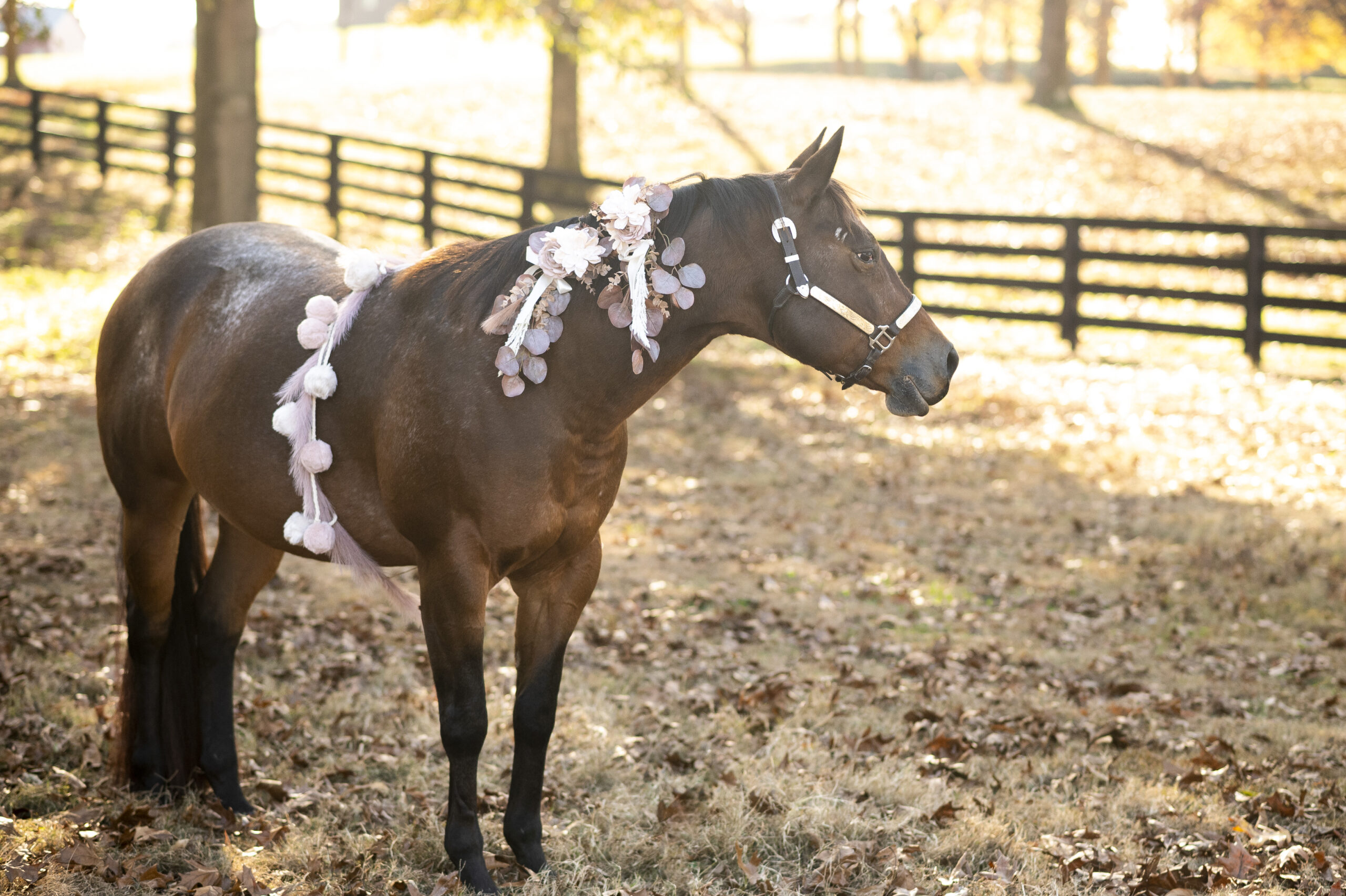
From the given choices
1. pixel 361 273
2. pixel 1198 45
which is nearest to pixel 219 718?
pixel 361 273

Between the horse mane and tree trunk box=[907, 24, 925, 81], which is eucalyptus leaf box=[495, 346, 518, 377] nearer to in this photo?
the horse mane

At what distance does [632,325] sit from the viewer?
319cm

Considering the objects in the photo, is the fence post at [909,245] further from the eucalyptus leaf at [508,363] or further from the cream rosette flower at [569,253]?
the eucalyptus leaf at [508,363]

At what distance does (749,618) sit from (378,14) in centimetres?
8635

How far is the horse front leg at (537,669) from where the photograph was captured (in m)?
3.64

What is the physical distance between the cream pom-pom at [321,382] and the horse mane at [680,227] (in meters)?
0.41

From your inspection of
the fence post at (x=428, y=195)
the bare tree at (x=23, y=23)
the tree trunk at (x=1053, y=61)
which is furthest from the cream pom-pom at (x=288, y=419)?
the tree trunk at (x=1053, y=61)

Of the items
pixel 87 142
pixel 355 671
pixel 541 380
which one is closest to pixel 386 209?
pixel 87 142

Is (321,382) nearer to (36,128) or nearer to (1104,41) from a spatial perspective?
(36,128)

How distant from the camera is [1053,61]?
2331 cm

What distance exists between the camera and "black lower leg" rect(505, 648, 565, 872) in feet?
12.1

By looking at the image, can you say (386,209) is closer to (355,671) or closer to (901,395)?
(355,671)

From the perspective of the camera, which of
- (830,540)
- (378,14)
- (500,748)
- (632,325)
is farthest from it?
(378,14)

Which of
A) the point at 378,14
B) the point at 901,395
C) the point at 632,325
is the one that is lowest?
the point at 901,395
